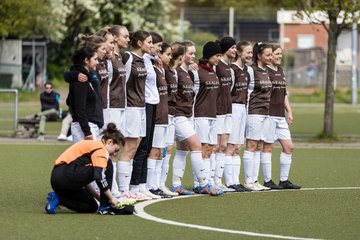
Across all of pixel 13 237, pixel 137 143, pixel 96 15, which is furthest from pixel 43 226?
pixel 96 15

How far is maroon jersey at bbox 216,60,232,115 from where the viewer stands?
16.4 metres

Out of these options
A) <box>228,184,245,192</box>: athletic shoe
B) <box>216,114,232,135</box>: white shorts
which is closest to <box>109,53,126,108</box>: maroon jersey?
Result: <box>216,114,232,135</box>: white shorts

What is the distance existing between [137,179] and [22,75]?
37.4 metres

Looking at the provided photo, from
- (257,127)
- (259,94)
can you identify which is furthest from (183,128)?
(259,94)

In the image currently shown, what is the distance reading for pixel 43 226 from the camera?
12.2 meters

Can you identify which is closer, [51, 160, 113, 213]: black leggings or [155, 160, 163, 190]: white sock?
[51, 160, 113, 213]: black leggings

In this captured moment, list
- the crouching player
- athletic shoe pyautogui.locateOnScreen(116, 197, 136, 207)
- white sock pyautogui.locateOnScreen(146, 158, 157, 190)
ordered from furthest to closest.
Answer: white sock pyautogui.locateOnScreen(146, 158, 157, 190) < athletic shoe pyautogui.locateOnScreen(116, 197, 136, 207) < the crouching player

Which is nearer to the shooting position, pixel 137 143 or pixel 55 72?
pixel 137 143

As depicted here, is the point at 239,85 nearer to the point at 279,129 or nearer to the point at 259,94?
the point at 259,94

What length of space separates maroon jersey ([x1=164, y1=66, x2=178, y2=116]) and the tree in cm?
1298

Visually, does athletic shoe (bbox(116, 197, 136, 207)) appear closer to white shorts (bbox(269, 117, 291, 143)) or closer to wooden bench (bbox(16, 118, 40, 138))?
white shorts (bbox(269, 117, 291, 143))

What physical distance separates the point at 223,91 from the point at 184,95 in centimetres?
76

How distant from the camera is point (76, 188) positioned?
13.3 metres

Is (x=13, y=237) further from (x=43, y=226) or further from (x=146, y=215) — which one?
(x=146, y=215)
